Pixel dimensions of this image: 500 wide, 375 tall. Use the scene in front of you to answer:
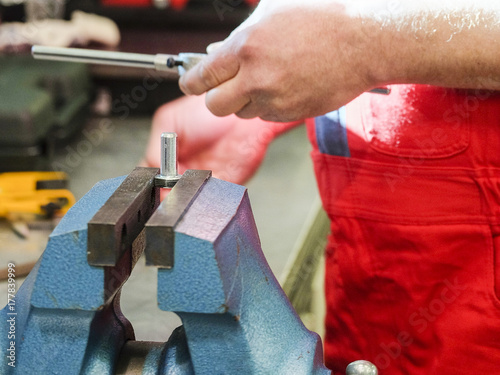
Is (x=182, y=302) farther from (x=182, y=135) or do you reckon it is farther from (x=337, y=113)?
(x=182, y=135)

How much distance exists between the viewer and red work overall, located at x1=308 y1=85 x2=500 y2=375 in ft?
2.50

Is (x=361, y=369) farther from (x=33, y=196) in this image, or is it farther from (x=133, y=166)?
(x=133, y=166)

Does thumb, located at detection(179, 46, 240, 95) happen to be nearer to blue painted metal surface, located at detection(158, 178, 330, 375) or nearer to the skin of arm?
the skin of arm

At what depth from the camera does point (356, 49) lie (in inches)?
26.1

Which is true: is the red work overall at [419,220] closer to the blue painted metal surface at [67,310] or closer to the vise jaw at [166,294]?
the vise jaw at [166,294]

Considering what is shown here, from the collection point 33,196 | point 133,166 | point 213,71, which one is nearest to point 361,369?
point 213,71

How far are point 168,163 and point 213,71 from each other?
176 millimetres

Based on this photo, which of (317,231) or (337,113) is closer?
(337,113)

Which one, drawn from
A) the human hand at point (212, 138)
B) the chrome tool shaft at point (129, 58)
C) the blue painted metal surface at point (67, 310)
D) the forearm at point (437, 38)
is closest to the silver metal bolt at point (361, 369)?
the blue painted metal surface at point (67, 310)

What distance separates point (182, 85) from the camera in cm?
79

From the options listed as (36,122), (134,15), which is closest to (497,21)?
(36,122)

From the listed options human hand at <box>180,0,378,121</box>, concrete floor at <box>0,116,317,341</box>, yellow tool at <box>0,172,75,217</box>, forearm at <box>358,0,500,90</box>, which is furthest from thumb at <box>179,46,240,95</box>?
yellow tool at <box>0,172,75,217</box>

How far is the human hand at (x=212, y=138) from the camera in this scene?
118 cm

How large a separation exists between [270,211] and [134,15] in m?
1.44
